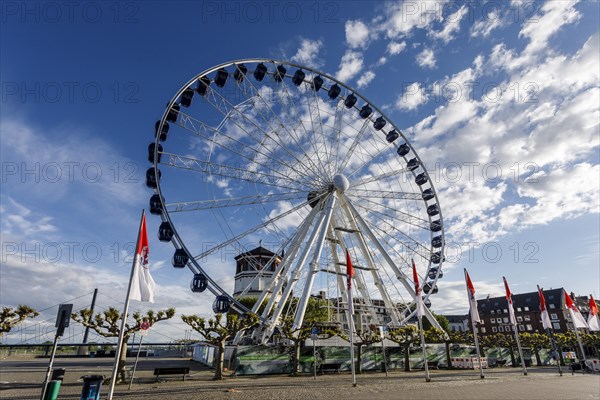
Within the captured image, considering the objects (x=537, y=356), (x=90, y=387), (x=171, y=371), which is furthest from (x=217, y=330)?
(x=537, y=356)

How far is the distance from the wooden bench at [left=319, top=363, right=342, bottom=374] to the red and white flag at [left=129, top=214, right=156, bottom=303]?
2008cm

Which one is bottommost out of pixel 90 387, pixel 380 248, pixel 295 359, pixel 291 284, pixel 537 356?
pixel 537 356

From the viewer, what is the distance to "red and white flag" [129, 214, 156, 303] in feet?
43.2

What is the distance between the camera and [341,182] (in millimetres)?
33781

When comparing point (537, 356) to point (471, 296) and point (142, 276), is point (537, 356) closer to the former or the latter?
point (471, 296)

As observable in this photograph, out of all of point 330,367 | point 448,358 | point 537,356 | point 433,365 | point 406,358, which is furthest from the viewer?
point 537,356

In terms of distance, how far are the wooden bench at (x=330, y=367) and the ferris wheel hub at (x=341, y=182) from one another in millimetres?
15495

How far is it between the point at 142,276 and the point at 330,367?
845 inches

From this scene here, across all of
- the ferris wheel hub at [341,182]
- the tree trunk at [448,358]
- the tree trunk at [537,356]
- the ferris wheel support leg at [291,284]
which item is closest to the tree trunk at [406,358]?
the tree trunk at [448,358]

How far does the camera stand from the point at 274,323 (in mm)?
27953

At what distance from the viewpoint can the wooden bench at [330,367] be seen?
29206 mm

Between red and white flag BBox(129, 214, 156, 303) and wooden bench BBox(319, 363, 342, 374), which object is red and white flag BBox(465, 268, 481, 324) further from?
red and white flag BBox(129, 214, 156, 303)

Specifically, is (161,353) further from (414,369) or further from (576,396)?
(576,396)

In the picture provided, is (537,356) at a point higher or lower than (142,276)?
lower
